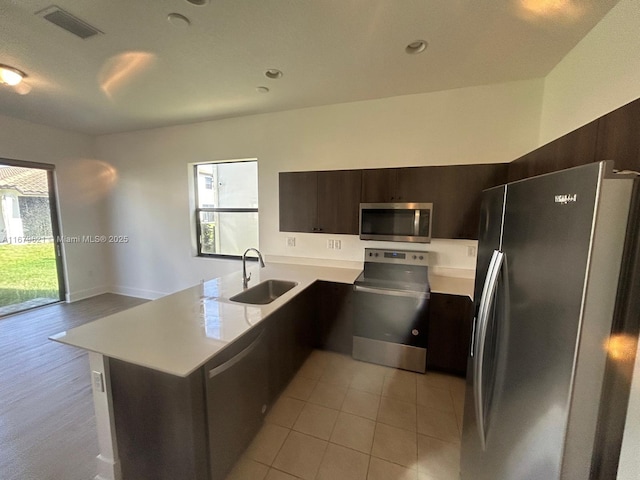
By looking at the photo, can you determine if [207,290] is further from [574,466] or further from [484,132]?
[484,132]

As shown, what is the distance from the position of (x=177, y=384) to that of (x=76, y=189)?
15.9 feet

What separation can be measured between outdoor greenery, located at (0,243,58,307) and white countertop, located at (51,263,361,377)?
3680mm

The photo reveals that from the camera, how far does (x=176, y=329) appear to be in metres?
1.45

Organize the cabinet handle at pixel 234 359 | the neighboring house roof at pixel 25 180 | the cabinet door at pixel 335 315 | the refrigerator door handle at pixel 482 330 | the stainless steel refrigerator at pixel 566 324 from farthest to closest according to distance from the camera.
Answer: the neighboring house roof at pixel 25 180, the cabinet door at pixel 335 315, the cabinet handle at pixel 234 359, the refrigerator door handle at pixel 482 330, the stainless steel refrigerator at pixel 566 324

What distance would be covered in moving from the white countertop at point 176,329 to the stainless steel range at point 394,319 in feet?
1.23

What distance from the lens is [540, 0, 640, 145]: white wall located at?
1438mm

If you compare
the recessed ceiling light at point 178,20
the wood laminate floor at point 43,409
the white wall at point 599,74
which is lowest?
the wood laminate floor at point 43,409

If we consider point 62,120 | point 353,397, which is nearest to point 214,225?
point 62,120

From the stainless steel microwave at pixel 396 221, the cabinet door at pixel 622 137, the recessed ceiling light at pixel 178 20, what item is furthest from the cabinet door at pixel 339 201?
the cabinet door at pixel 622 137

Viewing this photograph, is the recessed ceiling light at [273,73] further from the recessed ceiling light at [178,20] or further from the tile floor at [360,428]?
the tile floor at [360,428]

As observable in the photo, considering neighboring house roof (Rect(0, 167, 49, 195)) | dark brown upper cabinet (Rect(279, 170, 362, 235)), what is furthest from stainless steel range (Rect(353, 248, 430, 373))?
neighboring house roof (Rect(0, 167, 49, 195))

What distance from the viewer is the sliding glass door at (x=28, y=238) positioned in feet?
11.9

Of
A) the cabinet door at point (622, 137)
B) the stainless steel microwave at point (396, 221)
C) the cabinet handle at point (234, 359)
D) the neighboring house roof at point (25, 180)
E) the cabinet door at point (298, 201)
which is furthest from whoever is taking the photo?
the neighboring house roof at point (25, 180)

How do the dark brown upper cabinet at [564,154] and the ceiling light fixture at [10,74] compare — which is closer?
the dark brown upper cabinet at [564,154]
